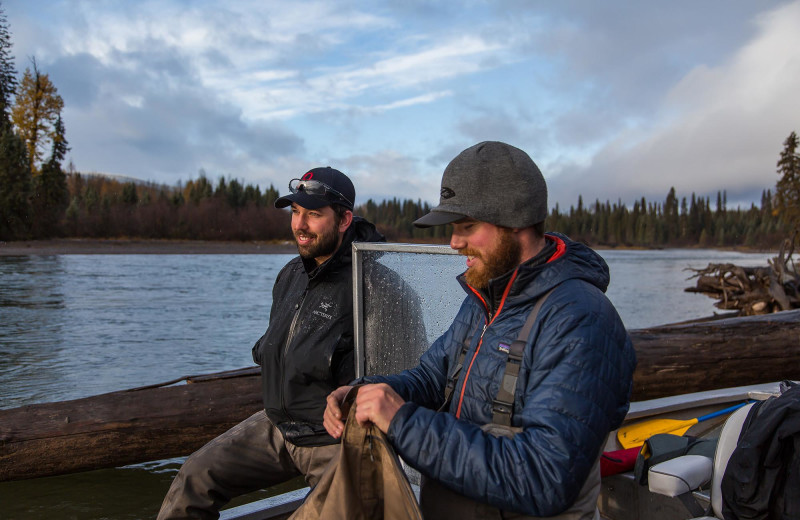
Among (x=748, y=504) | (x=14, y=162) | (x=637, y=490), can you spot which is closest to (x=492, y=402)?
(x=748, y=504)

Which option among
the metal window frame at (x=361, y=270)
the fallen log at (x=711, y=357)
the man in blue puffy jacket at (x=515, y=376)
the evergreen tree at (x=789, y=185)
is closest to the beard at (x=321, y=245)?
the metal window frame at (x=361, y=270)

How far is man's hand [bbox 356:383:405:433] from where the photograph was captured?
1.95 metres

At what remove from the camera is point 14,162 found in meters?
48.8

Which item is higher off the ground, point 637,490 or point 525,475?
point 525,475

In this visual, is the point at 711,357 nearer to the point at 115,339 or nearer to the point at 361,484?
the point at 361,484

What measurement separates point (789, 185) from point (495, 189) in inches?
2031

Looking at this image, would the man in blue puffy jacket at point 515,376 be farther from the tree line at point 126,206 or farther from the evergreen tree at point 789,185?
the evergreen tree at point 789,185

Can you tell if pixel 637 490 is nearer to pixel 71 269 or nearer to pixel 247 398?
pixel 247 398

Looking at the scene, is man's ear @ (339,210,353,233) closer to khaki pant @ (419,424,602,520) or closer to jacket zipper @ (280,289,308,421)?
jacket zipper @ (280,289,308,421)

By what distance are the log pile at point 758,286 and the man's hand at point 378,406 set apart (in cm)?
1777

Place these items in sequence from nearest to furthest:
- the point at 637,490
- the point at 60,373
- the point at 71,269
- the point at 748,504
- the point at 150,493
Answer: the point at 748,504
the point at 637,490
the point at 150,493
the point at 60,373
the point at 71,269

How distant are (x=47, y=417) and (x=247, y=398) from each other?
4.88 ft

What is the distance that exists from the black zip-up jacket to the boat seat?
1.41 meters

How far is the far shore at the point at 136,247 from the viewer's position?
167 ft
